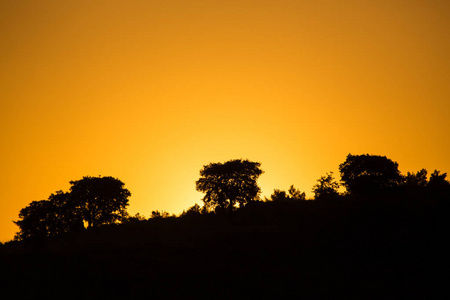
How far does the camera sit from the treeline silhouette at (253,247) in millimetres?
46719

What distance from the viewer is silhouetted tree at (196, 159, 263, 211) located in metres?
95.6

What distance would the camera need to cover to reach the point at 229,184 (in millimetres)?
96438

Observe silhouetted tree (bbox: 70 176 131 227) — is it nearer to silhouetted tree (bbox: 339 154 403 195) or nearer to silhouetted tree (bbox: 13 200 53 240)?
silhouetted tree (bbox: 13 200 53 240)

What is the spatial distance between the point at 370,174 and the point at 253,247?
153ft

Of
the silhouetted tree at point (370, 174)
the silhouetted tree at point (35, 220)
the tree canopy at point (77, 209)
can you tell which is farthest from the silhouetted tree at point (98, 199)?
the silhouetted tree at point (370, 174)

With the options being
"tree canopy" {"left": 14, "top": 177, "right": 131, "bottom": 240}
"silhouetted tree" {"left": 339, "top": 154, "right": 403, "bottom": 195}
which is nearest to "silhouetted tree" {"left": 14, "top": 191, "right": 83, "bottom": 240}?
"tree canopy" {"left": 14, "top": 177, "right": 131, "bottom": 240}

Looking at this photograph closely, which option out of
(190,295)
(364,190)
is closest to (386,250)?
(190,295)

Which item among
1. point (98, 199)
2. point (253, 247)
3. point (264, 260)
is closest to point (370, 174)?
point (253, 247)

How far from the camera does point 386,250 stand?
5872 cm

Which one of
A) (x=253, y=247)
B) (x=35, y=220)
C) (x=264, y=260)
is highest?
(x=35, y=220)

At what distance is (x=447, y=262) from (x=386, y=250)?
314 inches

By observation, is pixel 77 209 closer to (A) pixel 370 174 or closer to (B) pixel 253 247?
(B) pixel 253 247

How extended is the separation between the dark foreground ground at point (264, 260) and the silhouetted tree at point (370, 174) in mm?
13762

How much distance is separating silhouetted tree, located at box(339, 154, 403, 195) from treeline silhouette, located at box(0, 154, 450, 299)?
0.23m
